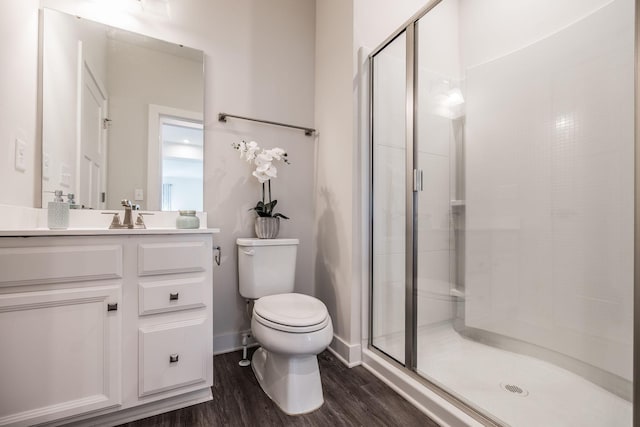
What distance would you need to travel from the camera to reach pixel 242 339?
185 cm

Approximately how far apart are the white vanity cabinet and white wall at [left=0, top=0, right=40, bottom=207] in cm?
37

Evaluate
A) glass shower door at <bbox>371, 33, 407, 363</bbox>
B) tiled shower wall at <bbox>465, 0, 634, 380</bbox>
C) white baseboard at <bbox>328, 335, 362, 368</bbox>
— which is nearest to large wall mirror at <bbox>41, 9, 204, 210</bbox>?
glass shower door at <bbox>371, 33, 407, 363</bbox>

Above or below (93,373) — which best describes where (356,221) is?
above

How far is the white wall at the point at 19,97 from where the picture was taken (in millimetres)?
1116

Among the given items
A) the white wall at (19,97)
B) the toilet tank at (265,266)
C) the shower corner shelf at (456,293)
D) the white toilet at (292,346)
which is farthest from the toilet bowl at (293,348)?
the white wall at (19,97)

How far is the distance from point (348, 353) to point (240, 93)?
1767mm

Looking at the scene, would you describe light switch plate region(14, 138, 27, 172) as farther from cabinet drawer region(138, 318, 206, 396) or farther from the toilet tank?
the toilet tank

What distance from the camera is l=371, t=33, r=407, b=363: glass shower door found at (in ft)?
5.30

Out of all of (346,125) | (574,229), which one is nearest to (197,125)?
(346,125)

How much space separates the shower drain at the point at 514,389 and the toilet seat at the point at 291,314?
0.90m

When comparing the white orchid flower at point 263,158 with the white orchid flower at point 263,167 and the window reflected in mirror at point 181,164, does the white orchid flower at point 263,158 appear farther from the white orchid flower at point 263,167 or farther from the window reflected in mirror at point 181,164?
the window reflected in mirror at point 181,164

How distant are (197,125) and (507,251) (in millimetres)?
2031

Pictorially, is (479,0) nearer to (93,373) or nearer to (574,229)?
(574,229)

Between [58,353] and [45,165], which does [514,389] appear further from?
[45,165]
